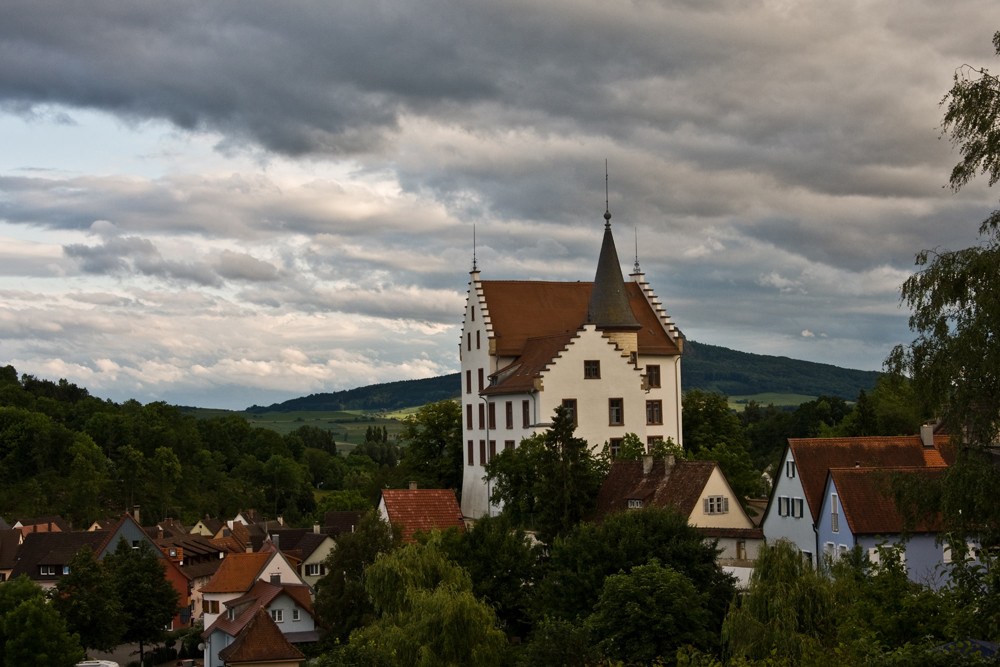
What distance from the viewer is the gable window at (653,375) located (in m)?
67.5

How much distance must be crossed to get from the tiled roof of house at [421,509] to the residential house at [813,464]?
16361mm

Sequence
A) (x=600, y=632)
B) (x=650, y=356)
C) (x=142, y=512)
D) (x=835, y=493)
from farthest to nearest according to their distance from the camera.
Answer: (x=142, y=512) → (x=650, y=356) → (x=835, y=493) → (x=600, y=632)

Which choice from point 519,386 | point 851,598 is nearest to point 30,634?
point 519,386

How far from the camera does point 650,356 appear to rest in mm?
68000

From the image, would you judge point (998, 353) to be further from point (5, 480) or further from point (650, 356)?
point (5, 480)

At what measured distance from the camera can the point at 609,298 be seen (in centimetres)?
6662

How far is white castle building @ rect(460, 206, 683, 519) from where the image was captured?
63.3 metres

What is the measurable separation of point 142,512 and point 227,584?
252 ft

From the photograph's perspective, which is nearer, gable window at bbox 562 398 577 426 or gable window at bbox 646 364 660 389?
gable window at bbox 562 398 577 426

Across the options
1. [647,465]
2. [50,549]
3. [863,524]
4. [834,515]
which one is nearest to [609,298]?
[647,465]

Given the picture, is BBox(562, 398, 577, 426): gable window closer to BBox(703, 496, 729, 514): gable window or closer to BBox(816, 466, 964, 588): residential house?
BBox(703, 496, 729, 514): gable window

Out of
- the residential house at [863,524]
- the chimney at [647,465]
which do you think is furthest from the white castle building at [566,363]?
the residential house at [863,524]

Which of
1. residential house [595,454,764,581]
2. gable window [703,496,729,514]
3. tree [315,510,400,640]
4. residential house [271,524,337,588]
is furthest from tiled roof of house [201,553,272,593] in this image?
gable window [703,496,729,514]

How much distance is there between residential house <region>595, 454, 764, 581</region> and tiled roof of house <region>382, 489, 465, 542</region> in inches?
370
